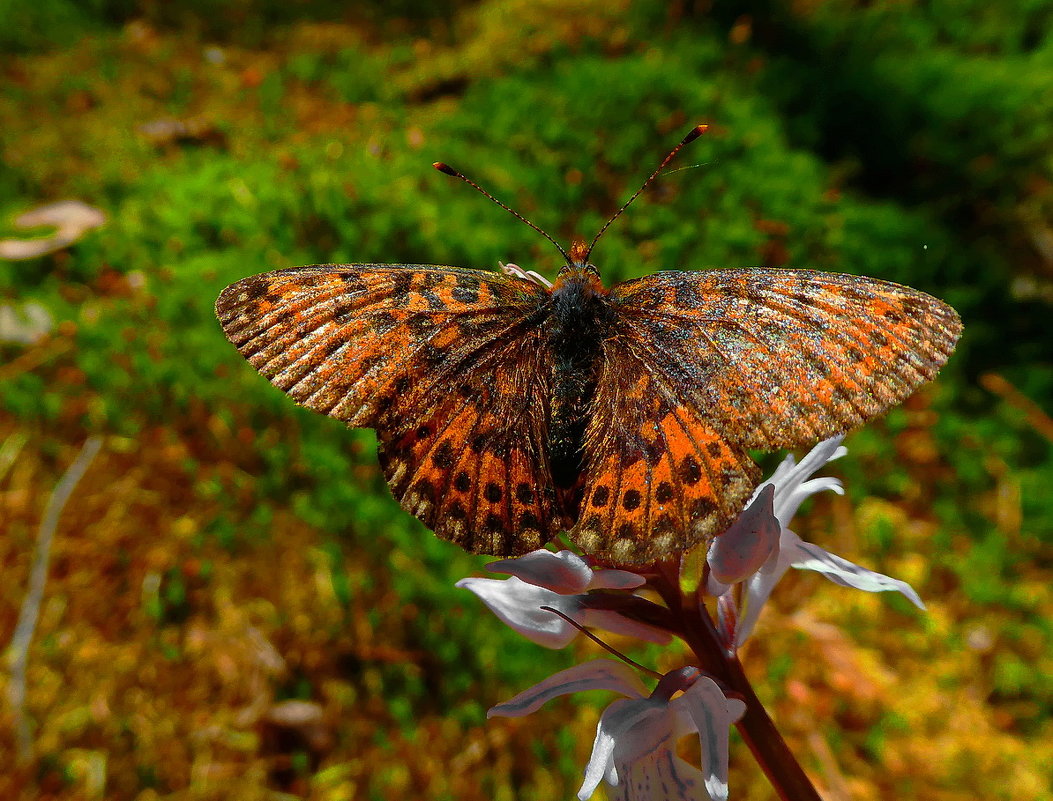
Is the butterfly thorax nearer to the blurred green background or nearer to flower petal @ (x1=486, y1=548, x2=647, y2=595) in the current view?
flower petal @ (x1=486, y1=548, x2=647, y2=595)

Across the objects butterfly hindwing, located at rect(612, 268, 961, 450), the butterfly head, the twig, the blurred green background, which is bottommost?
the twig

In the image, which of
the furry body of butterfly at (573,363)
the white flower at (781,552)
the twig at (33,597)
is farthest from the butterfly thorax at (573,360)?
the twig at (33,597)

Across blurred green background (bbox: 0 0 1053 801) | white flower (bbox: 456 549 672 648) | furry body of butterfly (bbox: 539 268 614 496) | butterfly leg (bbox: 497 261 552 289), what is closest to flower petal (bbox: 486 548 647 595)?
white flower (bbox: 456 549 672 648)

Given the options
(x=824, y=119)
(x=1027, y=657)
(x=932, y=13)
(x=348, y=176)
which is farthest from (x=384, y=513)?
(x=932, y=13)

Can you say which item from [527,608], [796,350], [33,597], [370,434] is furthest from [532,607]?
[33,597]

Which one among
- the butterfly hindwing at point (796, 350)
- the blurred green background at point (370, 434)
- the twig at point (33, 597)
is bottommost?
the twig at point (33, 597)

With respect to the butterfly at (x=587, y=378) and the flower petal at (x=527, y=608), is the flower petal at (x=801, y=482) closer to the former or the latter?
the butterfly at (x=587, y=378)

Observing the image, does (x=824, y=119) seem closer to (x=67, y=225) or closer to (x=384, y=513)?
(x=384, y=513)
